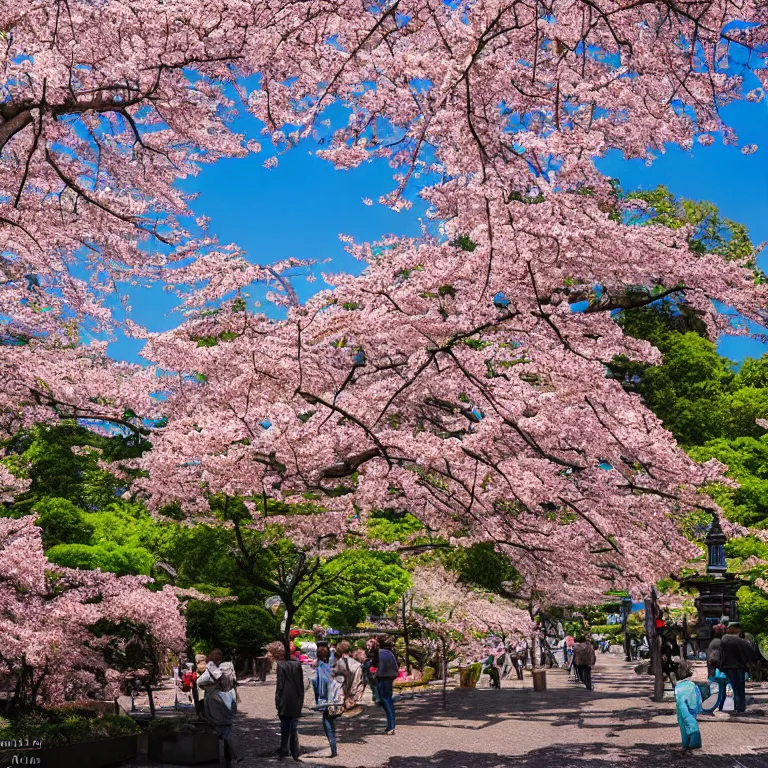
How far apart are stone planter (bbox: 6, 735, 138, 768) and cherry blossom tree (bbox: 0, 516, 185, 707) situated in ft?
4.87

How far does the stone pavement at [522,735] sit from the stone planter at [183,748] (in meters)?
0.38

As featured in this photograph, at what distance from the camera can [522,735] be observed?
1485cm

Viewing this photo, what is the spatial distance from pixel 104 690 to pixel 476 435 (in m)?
7.88

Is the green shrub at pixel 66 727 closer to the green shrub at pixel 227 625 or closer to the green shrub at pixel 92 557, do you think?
Result: the green shrub at pixel 227 625

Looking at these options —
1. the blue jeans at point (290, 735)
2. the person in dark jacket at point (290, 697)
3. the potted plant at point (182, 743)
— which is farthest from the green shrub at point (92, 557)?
the person in dark jacket at point (290, 697)

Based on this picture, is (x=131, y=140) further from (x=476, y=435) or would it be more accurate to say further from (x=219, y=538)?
(x=219, y=538)

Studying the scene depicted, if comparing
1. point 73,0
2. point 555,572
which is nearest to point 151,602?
point 555,572

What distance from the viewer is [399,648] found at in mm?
33125

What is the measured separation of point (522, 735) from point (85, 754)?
7.87 meters

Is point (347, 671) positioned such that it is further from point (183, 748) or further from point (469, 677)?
point (469, 677)

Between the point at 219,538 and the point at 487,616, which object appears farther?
the point at 487,616

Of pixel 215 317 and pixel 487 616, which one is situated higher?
pixel 215 317

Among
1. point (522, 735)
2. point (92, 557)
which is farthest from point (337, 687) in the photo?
point (92, 557)

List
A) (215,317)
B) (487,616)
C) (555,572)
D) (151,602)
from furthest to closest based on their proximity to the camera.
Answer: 1. (487,616)
2. (215,317)
3. (555,572)
4. (151,602)
